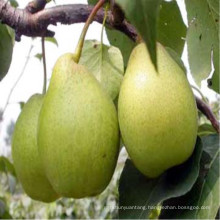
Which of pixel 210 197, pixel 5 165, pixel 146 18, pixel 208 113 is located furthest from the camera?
pixel 5 165

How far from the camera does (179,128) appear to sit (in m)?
0.83

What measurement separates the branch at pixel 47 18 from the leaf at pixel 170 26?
297 millimetres

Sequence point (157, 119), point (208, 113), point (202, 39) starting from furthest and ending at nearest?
point (202, 39) < point (208, 113) < point (157, 119)

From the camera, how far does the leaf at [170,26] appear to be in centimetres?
129

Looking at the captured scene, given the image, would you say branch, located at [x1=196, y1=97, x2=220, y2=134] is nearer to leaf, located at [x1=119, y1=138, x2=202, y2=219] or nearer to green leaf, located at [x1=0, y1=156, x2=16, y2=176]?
leaf, located at [x1=119, y1=138, x2=202, y2=219]

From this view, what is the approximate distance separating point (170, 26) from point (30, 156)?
555 mm

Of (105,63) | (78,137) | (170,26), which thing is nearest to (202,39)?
(170,26)

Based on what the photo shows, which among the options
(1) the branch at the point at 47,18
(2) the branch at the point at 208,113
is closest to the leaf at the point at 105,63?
(1) the branch at the point at 47,18

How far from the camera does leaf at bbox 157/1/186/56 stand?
1292mm

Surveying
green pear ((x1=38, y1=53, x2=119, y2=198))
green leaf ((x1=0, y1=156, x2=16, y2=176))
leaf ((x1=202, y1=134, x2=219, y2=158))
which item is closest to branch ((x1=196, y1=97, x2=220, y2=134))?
leaf ((x1=202, y1=134, x2=219, y2=158))

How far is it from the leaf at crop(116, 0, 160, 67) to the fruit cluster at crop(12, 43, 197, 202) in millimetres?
253

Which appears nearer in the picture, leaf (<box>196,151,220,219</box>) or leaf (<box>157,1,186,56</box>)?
leaf (<box>196,151,220,219</box>)

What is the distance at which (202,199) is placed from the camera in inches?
37.4

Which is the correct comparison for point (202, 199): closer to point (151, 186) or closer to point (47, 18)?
point (151, 186)
